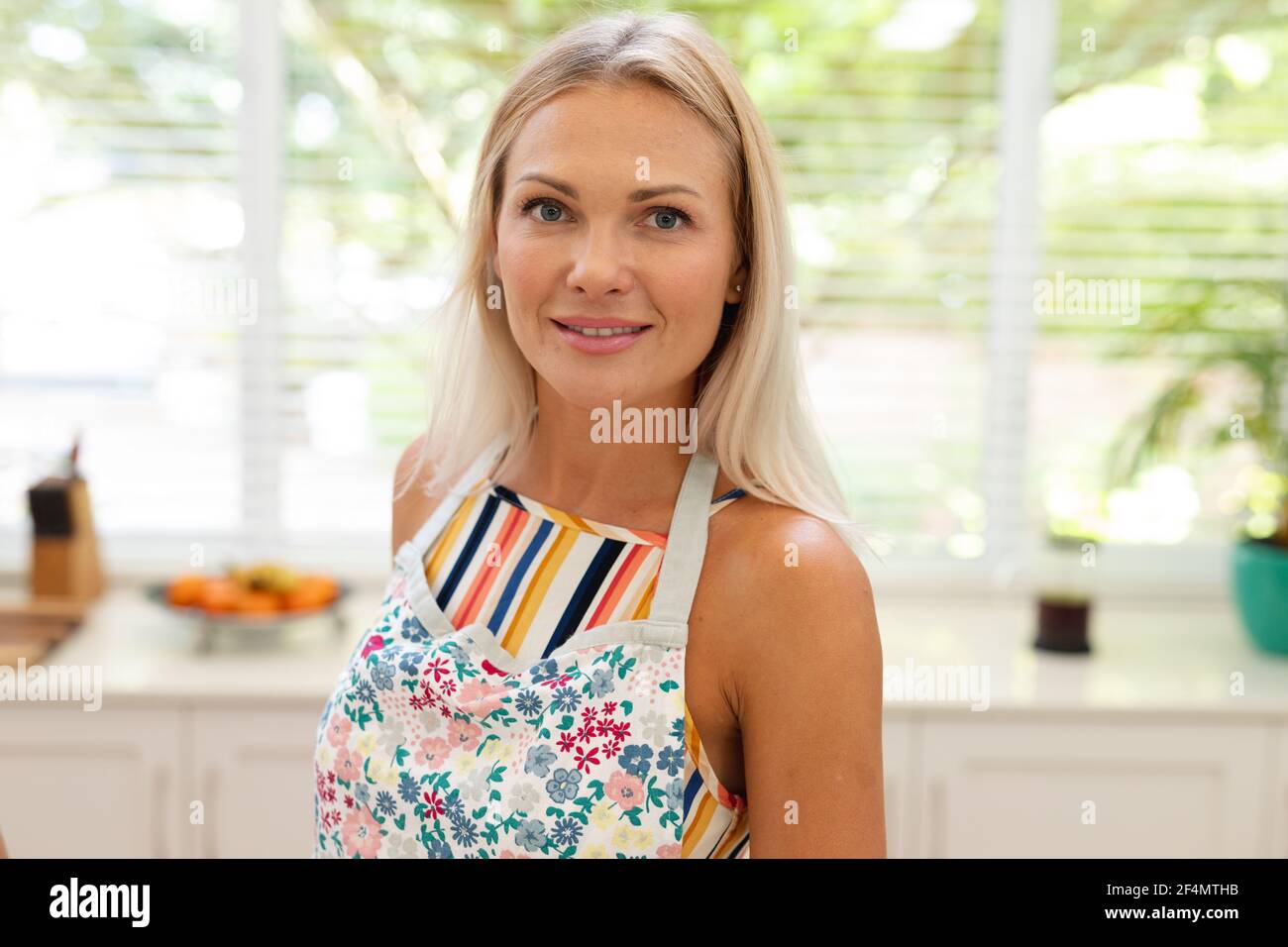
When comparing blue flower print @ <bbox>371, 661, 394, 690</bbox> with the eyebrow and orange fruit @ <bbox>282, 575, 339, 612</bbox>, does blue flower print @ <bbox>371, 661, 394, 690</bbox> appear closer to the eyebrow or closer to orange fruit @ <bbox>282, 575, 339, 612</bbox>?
the eyebrow

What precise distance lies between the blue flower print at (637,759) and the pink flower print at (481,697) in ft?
0.36

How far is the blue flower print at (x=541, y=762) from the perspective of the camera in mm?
1004

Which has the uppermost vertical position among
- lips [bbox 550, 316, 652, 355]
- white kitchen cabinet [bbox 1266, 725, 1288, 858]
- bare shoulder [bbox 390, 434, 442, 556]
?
lips [bbox 550, 316, 652, 355]

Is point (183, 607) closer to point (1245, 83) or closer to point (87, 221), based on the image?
point (87, 221)

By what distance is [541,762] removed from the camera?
3.30ft

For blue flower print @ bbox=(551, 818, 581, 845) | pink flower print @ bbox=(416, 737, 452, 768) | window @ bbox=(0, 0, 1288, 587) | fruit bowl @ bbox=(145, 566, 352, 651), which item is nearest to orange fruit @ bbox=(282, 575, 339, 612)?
fruit bowl @ bbox=(145, 566, 352, 651)

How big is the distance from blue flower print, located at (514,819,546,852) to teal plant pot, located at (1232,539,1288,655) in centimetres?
158

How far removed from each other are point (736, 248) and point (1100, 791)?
1329 mm

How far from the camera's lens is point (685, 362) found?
3.32ft

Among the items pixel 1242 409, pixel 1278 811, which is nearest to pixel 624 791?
pixel 1278 811

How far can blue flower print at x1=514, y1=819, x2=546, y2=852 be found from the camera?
3.26 feet

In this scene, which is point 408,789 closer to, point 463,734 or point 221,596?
point 463,734
